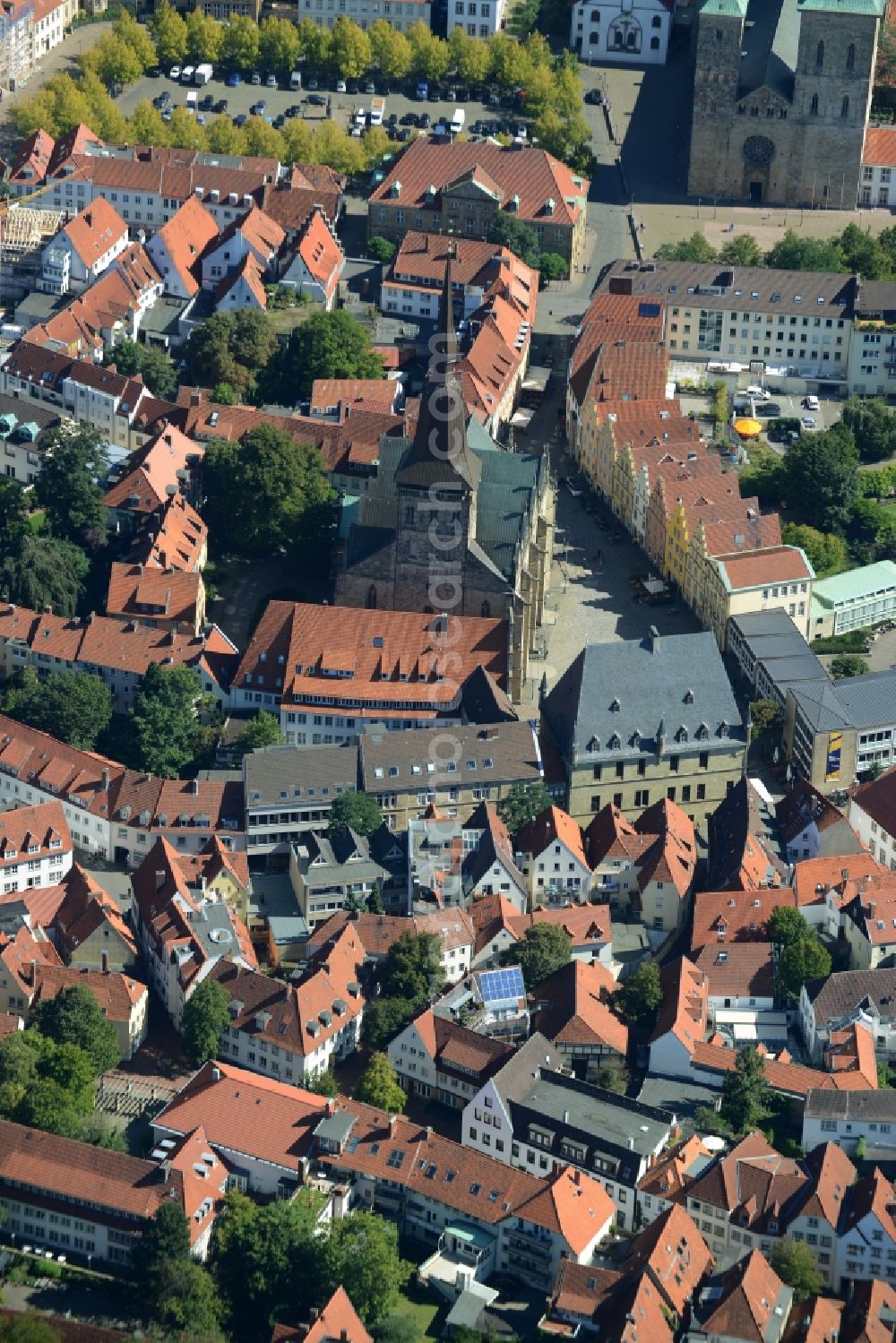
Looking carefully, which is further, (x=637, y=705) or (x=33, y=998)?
(x=637, y=705)

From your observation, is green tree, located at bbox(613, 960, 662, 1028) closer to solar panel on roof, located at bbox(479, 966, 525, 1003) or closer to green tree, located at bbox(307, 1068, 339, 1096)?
solar panel on roof, located at bbox(479, 966, 525, 1003)

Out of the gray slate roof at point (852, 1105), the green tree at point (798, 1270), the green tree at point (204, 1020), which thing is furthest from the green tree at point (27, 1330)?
the gray slate roof at point (852, 1105)

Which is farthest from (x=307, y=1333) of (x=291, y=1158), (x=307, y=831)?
(x=307, y=831)

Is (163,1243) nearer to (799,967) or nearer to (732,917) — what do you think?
(732,917)

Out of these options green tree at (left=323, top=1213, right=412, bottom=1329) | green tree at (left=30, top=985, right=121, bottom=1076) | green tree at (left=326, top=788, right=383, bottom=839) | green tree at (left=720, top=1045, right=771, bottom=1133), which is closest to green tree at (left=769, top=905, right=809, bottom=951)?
green tree at (left=720, top=1045, right=771, bottom=1133)

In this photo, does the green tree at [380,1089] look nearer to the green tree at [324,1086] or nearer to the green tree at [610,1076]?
the green tree at [324,1086]

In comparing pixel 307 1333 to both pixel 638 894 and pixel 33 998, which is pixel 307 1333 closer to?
pixel 33 998

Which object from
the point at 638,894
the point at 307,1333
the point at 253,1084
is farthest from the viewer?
the point at 638,894
